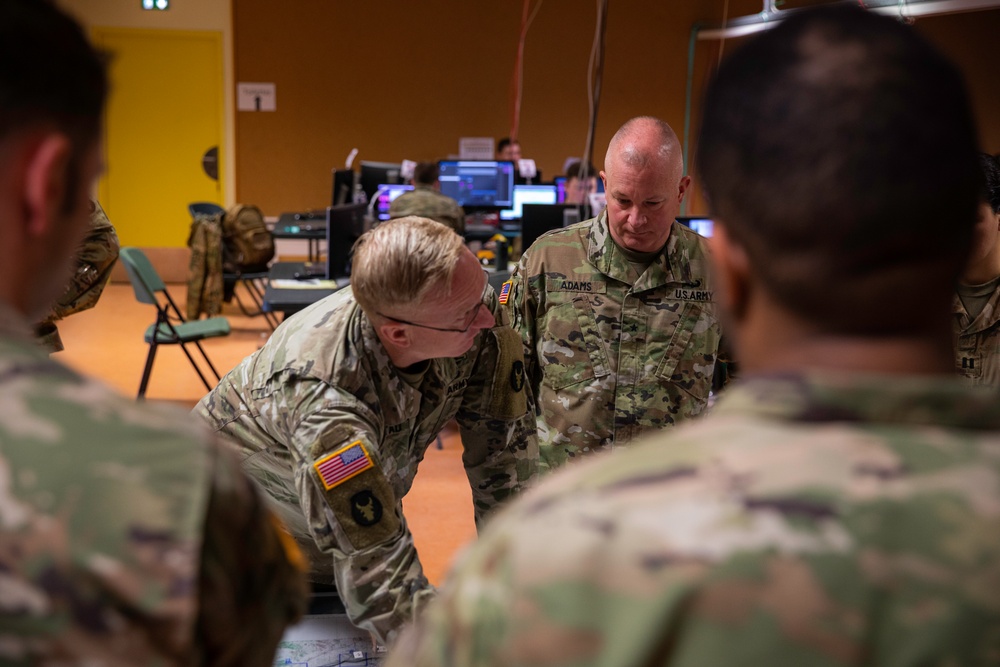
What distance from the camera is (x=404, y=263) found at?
5.25 feet

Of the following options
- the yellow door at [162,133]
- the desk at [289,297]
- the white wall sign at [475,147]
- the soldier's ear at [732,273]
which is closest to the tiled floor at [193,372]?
the yellow door at [162,133]

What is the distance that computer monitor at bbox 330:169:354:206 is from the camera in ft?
26.1

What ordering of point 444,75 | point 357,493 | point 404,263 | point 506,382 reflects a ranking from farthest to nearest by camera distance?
point 444,75
point 506,382
point 404,263
point 357,493

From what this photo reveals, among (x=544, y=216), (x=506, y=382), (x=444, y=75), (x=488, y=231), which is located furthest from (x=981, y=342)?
(x=444, y=75)

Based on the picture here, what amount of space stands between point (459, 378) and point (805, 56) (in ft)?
4.55

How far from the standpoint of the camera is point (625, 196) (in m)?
2.39

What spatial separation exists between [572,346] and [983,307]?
1056 millimetres

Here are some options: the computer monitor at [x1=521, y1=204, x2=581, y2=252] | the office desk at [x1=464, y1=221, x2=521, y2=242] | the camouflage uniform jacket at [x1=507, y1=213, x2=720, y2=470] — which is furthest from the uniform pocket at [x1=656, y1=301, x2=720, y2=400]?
the office desk at [x1=464, y1=221, x2=521, y2=242]

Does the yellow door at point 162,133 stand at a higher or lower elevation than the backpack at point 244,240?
higher

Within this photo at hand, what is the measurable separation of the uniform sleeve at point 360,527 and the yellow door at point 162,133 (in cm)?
883

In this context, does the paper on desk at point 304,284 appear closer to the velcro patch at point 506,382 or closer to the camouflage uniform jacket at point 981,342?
the velcro patch at point 506,382

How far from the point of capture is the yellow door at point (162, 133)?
31.3 feet

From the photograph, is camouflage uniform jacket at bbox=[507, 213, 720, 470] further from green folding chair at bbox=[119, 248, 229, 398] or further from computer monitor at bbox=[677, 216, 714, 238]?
green folding chair at bbox=[119, 248, 229, 398]

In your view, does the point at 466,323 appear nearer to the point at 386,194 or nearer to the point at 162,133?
the point at 386,194
